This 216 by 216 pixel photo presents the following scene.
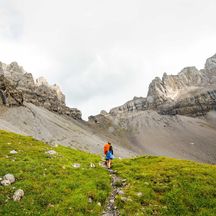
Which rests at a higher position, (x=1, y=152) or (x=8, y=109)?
(x=8, y=109)

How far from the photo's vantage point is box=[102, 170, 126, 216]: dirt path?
19.5 meters

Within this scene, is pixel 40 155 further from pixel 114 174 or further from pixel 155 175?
pixel 155 175

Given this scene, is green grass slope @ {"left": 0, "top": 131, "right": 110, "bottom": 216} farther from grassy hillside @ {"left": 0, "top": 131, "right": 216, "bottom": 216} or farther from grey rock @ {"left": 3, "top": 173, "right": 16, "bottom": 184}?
grey rock @ {"left": 3, "top": 173, "right": 16, "bottom": 184}

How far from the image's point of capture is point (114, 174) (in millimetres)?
30594

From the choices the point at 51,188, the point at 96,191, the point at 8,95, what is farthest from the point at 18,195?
the point at 8,95

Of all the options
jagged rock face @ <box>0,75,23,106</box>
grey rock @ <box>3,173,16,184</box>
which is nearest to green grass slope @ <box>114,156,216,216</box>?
grey rock @ <box>3,173,16,184</box>

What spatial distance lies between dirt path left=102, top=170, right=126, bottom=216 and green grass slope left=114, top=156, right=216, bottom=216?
504 mm

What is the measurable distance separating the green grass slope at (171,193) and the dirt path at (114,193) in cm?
50

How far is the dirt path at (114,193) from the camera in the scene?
→ 1953cm

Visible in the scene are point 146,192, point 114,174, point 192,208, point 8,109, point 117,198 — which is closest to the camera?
point 192,208

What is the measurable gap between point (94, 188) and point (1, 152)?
607 inches

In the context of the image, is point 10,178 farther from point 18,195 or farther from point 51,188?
point 51,188

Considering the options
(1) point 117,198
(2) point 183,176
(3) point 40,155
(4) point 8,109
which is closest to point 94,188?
(1) point 117,198

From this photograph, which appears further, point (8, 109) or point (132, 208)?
point (8, 109)
